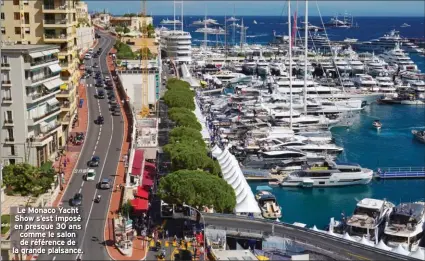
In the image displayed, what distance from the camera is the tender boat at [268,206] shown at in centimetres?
3946

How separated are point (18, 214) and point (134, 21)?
3563 inches

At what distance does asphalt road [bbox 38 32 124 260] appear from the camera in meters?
24.9

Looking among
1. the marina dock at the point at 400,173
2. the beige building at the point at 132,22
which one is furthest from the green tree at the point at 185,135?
the beige building at the point at 132,22

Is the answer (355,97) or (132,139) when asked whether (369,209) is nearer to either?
(132,139)

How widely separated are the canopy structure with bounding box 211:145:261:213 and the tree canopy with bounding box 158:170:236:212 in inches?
170

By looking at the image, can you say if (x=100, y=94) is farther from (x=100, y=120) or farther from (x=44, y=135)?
(x=44, y=135)

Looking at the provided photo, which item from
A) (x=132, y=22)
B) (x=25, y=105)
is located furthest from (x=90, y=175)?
(x=132, y=22)

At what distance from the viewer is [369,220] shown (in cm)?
3553

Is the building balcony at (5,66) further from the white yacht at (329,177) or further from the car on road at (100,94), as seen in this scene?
the white yacht at (329,177)

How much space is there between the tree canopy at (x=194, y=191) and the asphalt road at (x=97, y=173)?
3.44 meters

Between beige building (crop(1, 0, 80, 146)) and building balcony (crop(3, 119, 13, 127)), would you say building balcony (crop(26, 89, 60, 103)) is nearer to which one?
building balcony (crop(3, 119, 13, 127))

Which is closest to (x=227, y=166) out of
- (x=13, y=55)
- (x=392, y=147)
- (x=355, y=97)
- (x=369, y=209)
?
(x=369, y=209)

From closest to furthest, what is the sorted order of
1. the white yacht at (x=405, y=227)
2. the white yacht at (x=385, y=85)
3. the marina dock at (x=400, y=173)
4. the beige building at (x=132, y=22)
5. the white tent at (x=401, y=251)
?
the white tent at (x=401, y=251) → the white yacht at (x=405, y=227) → the marina dock at (x=400, y=173) → the white yacht at (x=385, y=85) → the beige building at (x=132, y=22)

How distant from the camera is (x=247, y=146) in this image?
56.0 metres
